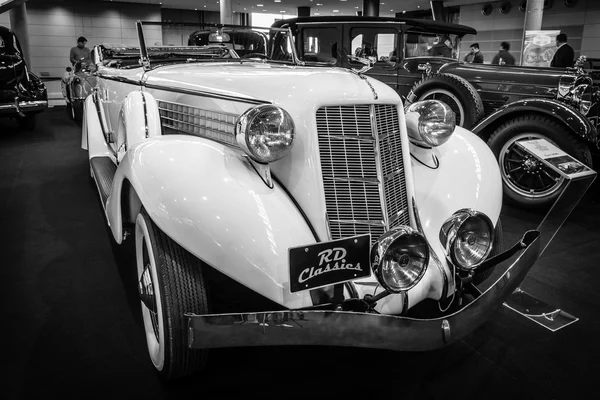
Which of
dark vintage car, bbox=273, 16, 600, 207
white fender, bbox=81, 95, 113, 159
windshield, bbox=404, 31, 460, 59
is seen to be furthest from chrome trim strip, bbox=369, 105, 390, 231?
windshield, bbox=404, 31, 460, 59

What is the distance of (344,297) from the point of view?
1.70 m

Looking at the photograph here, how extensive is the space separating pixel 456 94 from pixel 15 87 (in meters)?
7.19

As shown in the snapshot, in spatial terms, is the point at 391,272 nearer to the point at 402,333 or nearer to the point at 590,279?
the point at 402,333

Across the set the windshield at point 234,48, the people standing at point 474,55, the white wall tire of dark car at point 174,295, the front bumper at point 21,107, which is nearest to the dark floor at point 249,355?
the white wall tire of dark car at point 174,295

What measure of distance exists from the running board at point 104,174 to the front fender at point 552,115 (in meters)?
3.44

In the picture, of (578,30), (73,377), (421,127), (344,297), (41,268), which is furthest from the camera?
(578,30)

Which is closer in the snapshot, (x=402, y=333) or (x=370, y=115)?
(x=402, y=333)

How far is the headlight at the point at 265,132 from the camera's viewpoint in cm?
182

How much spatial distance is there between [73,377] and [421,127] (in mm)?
2035

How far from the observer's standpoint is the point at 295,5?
776 inches

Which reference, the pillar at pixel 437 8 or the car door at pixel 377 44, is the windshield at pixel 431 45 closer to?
the car door at pixel 377 44

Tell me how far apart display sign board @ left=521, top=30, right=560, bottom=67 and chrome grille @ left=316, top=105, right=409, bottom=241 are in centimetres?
923

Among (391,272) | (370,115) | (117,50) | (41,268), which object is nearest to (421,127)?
(370,115)

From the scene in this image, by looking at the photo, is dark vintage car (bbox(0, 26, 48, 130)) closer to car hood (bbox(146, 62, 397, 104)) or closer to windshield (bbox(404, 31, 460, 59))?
windshield (bbox(404, 31, 460, 59))
